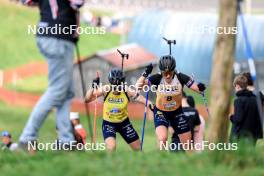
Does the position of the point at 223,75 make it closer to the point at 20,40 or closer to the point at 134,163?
the point at 134,163

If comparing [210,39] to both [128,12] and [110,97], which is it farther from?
[110,97]

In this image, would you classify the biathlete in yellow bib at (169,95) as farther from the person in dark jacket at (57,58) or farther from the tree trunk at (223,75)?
the person in dark jacket at (57,58)

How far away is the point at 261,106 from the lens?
13.2 metres

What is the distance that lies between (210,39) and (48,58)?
34294 millimetres

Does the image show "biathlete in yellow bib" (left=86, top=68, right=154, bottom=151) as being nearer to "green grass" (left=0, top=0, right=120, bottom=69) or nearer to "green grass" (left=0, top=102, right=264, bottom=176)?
"green grass" (left=0, top=102, right=264, bottom=176)

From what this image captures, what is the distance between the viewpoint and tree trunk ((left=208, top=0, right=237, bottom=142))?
11266mm

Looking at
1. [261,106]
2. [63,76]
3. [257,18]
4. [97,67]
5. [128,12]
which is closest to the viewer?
[63,76]

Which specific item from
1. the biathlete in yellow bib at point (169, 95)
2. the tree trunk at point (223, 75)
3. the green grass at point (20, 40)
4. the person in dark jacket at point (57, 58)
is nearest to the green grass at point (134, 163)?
the person in dark jacket at point (57, 58)

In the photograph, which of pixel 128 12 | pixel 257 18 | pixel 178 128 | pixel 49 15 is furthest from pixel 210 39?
pixel 49 15

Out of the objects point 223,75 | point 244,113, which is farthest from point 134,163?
point 244,113

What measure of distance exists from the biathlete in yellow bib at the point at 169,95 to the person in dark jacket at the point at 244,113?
713 millimetres

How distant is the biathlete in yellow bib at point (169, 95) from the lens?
523 inches

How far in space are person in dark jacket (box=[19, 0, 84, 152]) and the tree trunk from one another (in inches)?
93.6

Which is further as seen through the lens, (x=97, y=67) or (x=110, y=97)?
(x=97, y=67)
